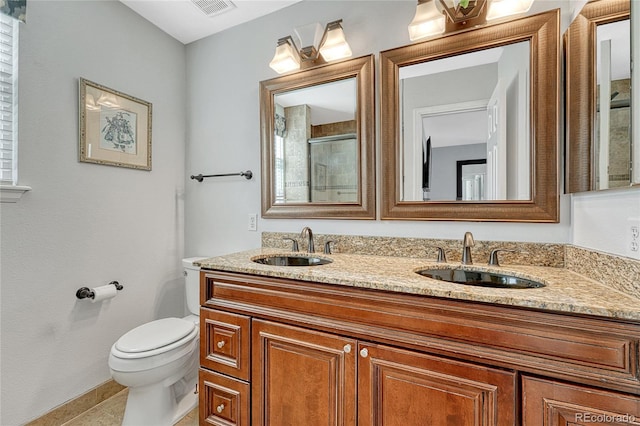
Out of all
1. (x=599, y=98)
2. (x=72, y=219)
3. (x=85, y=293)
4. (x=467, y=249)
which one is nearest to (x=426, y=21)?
(x=599, y=98)

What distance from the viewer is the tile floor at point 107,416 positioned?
1.56 meters

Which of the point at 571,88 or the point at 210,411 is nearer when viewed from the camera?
the point at 571,88

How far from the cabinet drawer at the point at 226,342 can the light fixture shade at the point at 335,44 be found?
150 cm

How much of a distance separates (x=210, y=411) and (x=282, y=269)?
83 centimetres

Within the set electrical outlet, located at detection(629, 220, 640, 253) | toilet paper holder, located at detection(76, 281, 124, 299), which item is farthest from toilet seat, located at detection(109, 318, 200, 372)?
electrical outlet, located at detection(629, 220, 640, 253)

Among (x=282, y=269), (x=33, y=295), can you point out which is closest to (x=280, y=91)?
(x=282, y=269)

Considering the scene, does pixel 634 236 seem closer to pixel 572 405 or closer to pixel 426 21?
pixel 572 405

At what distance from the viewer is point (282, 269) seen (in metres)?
1.21

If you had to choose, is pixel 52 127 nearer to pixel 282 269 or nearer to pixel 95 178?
pixel 95 178

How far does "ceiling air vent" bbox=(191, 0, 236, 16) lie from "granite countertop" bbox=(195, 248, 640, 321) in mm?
1621

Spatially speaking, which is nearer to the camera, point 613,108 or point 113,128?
point 613,108

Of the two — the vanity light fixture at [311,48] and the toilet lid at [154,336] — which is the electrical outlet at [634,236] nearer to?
the vanity light fixture at [311,48]

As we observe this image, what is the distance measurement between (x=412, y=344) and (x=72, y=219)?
189 centimetres

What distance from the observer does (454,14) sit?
1356 millimetres
